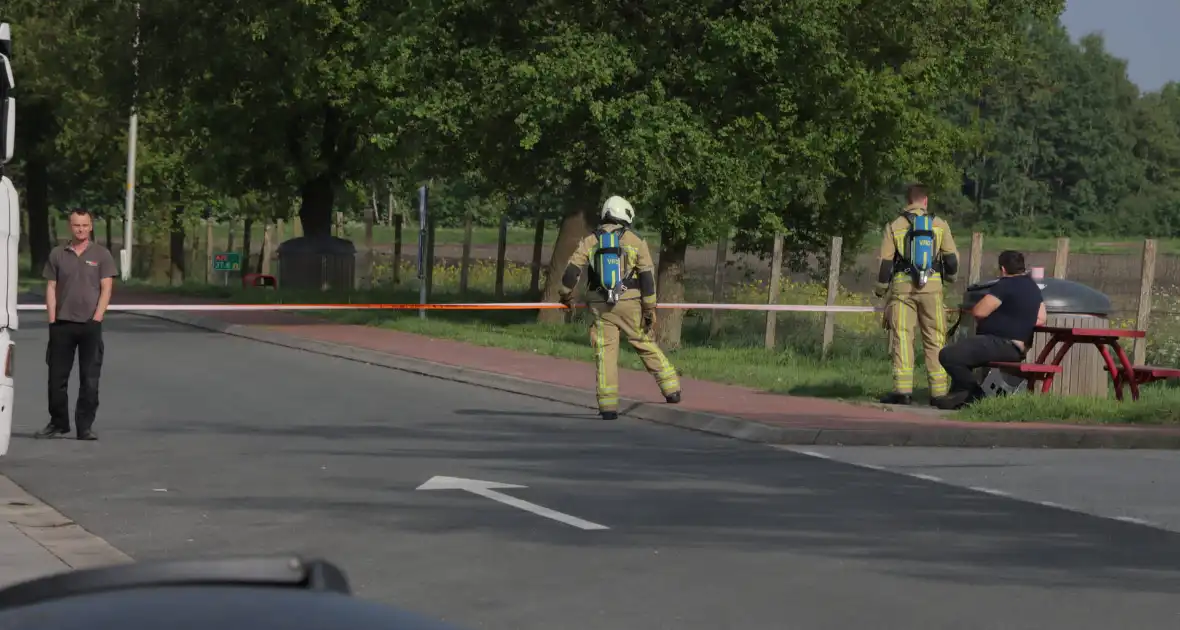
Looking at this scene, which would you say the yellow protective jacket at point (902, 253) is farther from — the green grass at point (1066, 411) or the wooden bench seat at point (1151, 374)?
the wooden bench seat at point (1151, 374)

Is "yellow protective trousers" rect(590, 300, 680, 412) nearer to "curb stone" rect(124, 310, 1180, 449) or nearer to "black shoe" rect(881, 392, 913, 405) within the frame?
"curb stone" rect(124, 310, 1180, 449)

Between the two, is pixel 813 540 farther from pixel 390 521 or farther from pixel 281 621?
pixel 281 621

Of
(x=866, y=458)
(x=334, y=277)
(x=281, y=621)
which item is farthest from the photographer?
(x=334, y=277)

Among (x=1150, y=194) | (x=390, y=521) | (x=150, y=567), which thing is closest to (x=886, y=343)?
(x=390, y=521)

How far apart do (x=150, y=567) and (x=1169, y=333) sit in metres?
25.8

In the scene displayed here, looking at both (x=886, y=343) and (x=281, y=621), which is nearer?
(x=281, y=621)

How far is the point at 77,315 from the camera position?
1473 centimetres

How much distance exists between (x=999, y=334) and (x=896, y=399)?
42.3 inches

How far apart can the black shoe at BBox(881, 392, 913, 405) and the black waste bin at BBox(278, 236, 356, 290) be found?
88.0ft

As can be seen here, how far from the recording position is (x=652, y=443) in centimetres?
1505

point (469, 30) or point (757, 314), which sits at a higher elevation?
point (469, 30)

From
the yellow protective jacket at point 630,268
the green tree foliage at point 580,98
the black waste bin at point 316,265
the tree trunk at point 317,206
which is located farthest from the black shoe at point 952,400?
the tree trunk at point 317,206

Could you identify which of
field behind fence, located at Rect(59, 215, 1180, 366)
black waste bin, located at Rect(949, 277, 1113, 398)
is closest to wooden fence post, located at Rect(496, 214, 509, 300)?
field behind fence, located at Rect(59, 215, 1180, 366)

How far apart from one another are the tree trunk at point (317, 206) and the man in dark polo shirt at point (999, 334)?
27.9 m
